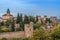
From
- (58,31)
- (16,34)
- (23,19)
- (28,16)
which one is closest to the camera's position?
(58,31)

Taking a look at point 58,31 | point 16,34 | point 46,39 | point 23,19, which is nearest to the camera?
point 46,39

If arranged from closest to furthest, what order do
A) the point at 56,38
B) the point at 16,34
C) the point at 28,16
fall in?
the point at 56,38, the point at 16,34, the point at 28,16

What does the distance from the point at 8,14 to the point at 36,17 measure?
529 cm

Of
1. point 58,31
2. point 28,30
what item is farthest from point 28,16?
point 58,31

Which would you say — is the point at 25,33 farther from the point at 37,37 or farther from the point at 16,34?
the point at 37,37

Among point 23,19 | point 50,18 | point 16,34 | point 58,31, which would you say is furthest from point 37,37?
point 50,18

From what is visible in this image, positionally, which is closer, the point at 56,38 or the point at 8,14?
the point at 56,38

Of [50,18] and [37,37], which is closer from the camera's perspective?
[37,37]

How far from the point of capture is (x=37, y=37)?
1681 cm

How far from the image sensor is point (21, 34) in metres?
25.6

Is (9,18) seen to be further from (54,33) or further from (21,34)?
(54,33)

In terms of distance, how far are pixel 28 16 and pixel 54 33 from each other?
17566mm

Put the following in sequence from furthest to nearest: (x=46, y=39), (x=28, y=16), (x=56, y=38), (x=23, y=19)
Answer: (x=28, y=16) → (x=23, y=19) → (x=56, y=38) → (x=46, y=39)

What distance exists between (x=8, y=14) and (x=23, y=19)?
27.9 feet
